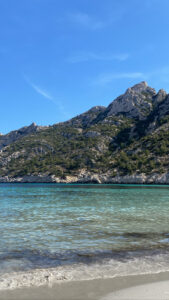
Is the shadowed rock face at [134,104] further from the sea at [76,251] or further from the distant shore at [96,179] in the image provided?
the sea at [76,251]

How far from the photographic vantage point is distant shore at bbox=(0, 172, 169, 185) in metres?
105

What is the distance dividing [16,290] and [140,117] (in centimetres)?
15912

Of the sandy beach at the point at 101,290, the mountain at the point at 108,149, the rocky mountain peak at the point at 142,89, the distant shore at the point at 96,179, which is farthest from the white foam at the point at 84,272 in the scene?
the rocky mountain peak at the point at 142,89

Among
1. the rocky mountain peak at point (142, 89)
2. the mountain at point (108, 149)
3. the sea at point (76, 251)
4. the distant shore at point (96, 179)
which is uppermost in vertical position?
the rocky mountain peak at point (142, 89)

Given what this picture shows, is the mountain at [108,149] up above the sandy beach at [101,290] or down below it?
above

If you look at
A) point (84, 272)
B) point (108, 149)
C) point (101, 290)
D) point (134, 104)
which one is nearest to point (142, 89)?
point (134, 104)

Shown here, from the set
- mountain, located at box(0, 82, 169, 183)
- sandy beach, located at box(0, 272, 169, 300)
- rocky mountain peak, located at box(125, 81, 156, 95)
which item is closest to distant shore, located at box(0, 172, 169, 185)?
mountain, located at box(0, 82, 169, 183)

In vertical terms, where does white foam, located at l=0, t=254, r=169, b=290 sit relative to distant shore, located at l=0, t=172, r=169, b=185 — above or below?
below

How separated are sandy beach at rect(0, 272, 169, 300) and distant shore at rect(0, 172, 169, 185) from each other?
100824 mm

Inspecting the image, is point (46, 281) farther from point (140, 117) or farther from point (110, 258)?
point (140, 117)

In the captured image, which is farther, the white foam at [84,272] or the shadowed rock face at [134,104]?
the shadowed rock face at [134,104]

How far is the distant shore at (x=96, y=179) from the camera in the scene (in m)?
105

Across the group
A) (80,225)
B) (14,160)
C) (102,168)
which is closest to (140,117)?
(102,168)

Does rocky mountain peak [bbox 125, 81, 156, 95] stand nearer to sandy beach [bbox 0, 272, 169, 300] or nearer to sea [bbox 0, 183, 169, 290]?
sea [bbox 0, 183, 169, 290]
